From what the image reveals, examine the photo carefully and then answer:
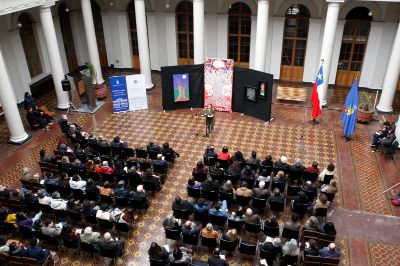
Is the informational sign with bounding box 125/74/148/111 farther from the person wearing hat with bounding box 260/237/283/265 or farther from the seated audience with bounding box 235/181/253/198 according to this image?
the person wearing hat with bounding box 260/237/283/265

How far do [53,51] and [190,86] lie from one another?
5.99 m

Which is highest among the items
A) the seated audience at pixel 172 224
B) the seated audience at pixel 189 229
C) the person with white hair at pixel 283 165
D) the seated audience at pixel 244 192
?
the person with white hair at pixel 283 165

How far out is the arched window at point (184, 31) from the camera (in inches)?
758

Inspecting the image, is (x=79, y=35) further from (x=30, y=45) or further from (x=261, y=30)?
(x=261, y=30)

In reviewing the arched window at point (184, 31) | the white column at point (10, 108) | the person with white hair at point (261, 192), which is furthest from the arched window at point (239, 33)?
the person with white hair at point (261, 192)

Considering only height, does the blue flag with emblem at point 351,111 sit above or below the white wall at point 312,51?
below

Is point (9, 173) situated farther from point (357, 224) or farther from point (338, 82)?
point (338, 82)

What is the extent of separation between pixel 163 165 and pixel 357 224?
5800 millimetres

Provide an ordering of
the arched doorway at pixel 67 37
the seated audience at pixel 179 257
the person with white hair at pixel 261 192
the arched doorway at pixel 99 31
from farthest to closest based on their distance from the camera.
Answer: the arched doorway at pixel 99 31
the arched doorway at pixel 67 37
the person with white hair at pixel 261 192
the seated audience at pixel 179 257

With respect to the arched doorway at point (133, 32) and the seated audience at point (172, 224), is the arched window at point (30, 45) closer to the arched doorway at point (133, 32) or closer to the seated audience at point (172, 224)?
the arched doorway at point (133, 32)

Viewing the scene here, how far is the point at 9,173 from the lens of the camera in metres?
12.5

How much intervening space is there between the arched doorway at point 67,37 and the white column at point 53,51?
4.74 m

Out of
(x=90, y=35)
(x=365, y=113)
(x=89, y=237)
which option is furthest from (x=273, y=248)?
(x=90, y=35)

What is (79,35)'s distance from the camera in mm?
20828
